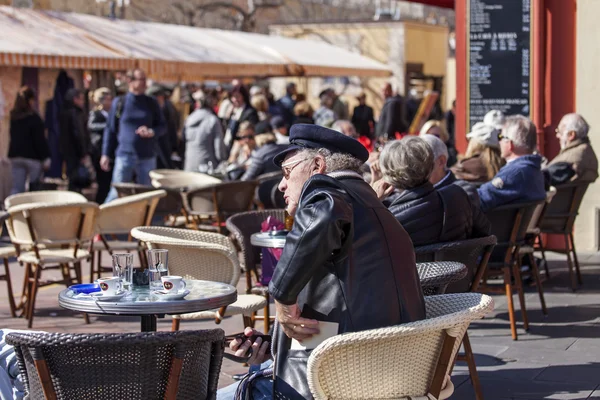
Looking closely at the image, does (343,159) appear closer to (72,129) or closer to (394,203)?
(394,203)

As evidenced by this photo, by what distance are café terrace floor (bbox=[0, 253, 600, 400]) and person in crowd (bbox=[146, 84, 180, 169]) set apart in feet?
22.2

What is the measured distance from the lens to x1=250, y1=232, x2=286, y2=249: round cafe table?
5.93m

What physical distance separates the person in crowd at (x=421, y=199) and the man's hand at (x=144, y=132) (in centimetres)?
629

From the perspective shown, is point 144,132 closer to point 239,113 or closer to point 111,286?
point 239,113

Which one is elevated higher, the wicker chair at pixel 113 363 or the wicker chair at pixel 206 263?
the wicker chair at pixel 113 363

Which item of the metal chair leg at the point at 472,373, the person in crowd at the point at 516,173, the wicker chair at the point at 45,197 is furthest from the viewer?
the wicker chair at the point at 45,197

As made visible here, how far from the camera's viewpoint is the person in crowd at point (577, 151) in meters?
8.68

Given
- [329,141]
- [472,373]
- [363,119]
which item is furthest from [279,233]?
[363,119]

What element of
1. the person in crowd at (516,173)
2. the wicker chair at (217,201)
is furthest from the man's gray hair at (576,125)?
the wicker chair at (217,201)

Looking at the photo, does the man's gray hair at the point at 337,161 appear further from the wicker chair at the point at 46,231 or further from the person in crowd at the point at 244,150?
the person in crowd at the point at 244,150

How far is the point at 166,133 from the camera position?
50.4 ft

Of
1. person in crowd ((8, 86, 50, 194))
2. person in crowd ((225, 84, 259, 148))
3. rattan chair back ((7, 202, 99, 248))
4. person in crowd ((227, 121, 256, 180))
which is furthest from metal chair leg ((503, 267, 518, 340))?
person in crowd ((8, 86, 50, 194))

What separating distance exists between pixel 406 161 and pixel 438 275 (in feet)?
3.19

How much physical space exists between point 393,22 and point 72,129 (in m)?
17.3
